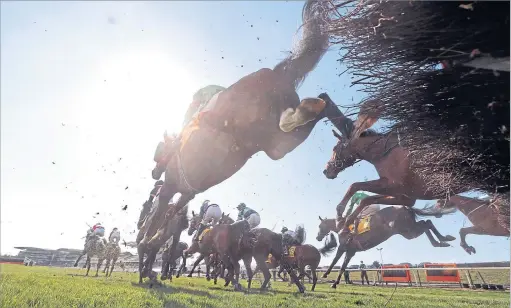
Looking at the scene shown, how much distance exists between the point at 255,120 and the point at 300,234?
10.5 meters

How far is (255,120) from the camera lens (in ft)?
17.4

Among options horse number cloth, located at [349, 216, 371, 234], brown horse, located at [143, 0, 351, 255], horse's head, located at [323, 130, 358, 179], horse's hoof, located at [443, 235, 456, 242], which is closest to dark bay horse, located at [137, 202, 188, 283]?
brown horse, located at [143, 0, 351, 255]

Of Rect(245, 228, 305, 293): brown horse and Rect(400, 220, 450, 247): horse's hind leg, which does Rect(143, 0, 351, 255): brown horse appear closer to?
Rect(245, 228, 305, 293): brown horse

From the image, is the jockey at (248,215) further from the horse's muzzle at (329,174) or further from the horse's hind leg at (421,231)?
the horse's muzzle at (329,174)

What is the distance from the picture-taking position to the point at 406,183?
5.38 meters

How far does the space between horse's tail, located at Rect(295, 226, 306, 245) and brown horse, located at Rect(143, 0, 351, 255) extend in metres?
9.29

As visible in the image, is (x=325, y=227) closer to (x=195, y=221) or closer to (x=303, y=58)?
(x=195, y=221)

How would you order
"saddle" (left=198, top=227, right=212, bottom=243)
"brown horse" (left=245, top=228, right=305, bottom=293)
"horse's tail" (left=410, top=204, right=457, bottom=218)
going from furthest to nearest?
"saddle" (left=198, top=227, right=212, bottom=243)
"brown horse" (left=245, top=228, right=305, bottom=293)
"horse's tail" (left=410, top=204, right=457, bottom=218)

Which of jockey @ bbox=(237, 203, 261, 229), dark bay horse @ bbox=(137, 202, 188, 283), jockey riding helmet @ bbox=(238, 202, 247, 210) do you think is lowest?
dark bay horse @ bbox=(137, 202, 188, 283)

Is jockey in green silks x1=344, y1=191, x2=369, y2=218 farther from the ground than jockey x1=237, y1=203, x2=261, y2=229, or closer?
closer

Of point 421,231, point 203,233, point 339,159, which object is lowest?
point 203,233

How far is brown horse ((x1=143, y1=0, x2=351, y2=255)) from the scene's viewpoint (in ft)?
16.1

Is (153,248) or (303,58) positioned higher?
(303,58)

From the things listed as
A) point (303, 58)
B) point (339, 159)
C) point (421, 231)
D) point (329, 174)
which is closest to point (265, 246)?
point (421, 231)
